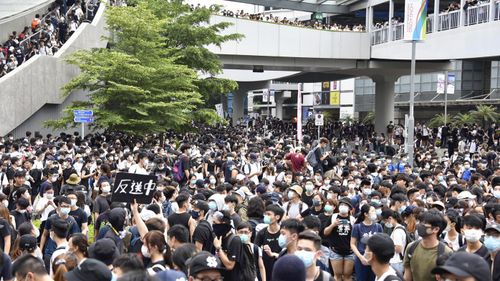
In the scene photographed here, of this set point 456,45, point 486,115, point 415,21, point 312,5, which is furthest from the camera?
point 486,115

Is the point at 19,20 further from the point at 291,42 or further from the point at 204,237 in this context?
the point at 204,237

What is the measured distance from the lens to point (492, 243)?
687 centimetres

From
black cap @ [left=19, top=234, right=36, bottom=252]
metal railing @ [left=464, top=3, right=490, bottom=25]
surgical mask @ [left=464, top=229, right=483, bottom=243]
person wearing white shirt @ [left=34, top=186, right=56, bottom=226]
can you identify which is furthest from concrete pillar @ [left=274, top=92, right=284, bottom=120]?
surgical mask @ [left=464, top=229, right=483, bottom=243]

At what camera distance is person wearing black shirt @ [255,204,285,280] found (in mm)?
8062

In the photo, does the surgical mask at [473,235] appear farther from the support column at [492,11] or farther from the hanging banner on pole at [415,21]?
the support column at [492,11]

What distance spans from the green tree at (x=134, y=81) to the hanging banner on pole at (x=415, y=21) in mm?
9009

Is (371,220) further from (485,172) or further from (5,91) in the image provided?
(5,91)

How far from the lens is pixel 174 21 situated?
30672mm

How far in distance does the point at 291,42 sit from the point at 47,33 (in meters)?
14.8

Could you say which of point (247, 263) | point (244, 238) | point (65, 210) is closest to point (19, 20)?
point (65, 210)

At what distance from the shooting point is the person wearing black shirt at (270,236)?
8.06 meters

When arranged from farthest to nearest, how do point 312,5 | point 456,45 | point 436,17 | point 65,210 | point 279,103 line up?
point 279,103, point 312,5, point 436,17, point 456,45, point 65,210

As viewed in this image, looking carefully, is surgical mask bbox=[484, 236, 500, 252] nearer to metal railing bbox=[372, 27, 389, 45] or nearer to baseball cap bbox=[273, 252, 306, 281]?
baseball cap bbox=[273, 252, 306, 281]

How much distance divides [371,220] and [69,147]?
1174 centimetres
